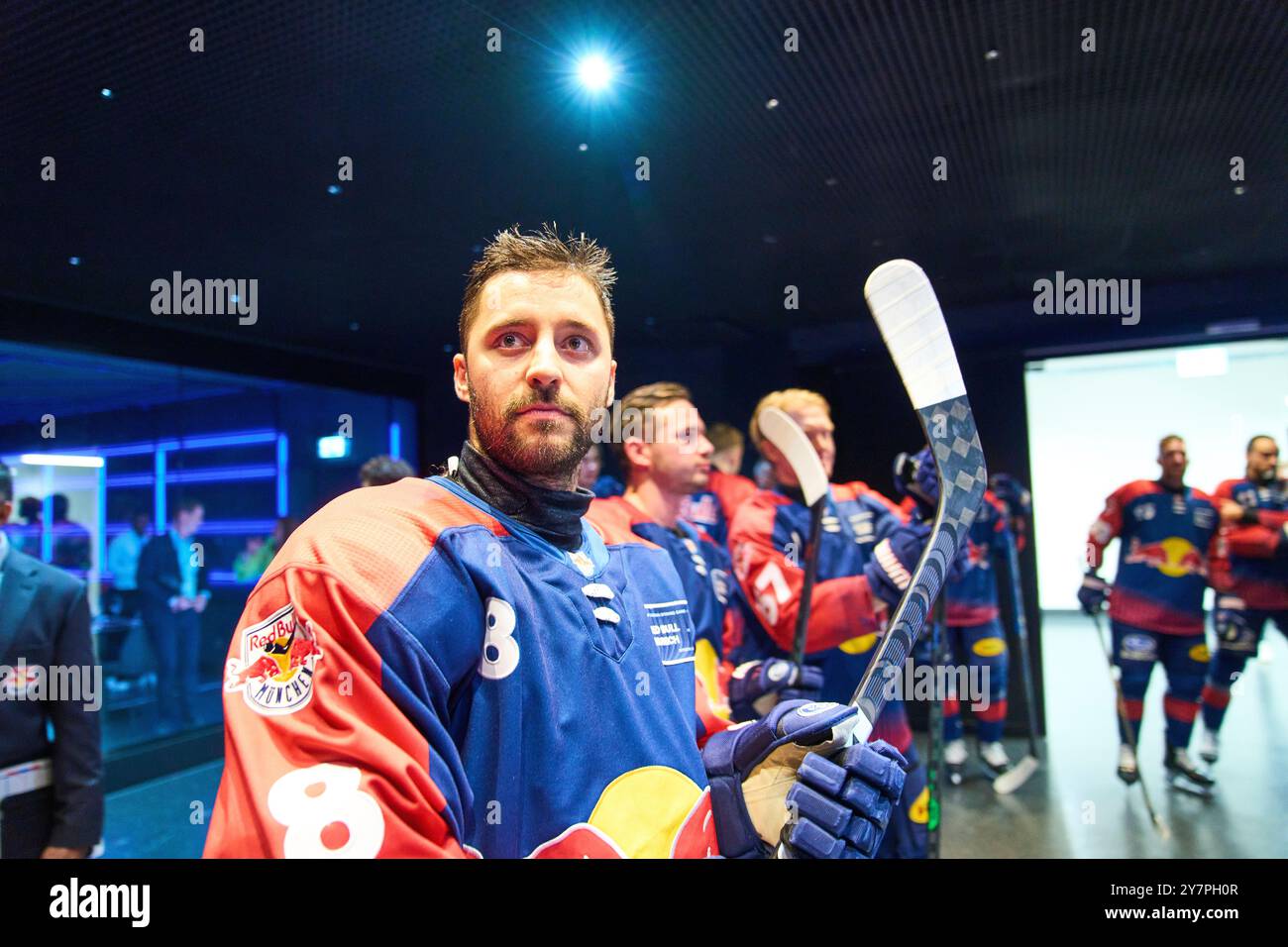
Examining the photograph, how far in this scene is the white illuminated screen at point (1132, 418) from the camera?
2801 mm

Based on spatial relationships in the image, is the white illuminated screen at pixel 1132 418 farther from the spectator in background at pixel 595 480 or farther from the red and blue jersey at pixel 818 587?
the spectator in background at pixel 595 480

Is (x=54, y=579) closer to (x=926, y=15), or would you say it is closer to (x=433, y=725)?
(x=433, y=725)

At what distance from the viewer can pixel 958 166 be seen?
1.83m

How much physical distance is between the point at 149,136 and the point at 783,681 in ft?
6.27

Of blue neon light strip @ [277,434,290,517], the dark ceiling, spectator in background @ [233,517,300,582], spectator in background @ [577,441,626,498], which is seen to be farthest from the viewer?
spectator in background @ [233,517,300,582]

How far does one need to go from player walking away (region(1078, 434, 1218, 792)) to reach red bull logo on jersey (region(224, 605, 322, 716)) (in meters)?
3.91

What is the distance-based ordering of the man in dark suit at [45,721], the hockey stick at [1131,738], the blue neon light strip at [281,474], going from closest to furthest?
the man in dark suit at [45,721] → the blue neon light strip at [281,474] → the hockey stick at [1131,738]

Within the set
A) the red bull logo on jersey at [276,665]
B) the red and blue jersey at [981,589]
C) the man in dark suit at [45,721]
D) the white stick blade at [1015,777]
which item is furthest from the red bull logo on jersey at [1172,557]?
the man in dark suit at [45,721]

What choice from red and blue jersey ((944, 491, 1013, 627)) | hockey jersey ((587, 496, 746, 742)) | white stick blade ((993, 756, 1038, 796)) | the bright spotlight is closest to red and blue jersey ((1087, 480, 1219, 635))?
red and blue jersey ((944, 491, 1013, 627))

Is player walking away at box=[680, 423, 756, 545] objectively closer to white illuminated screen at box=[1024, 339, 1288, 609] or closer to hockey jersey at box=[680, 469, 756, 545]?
hockey jersey at box=[680, 469, 756, 545]

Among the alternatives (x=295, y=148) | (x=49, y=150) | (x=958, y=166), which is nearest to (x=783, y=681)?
(x=958, y=166)

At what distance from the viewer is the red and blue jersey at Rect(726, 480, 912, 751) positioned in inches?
72.8

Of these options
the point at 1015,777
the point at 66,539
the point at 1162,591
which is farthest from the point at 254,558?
the point at 1162,591

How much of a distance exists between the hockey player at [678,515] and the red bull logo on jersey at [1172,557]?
262 cm
